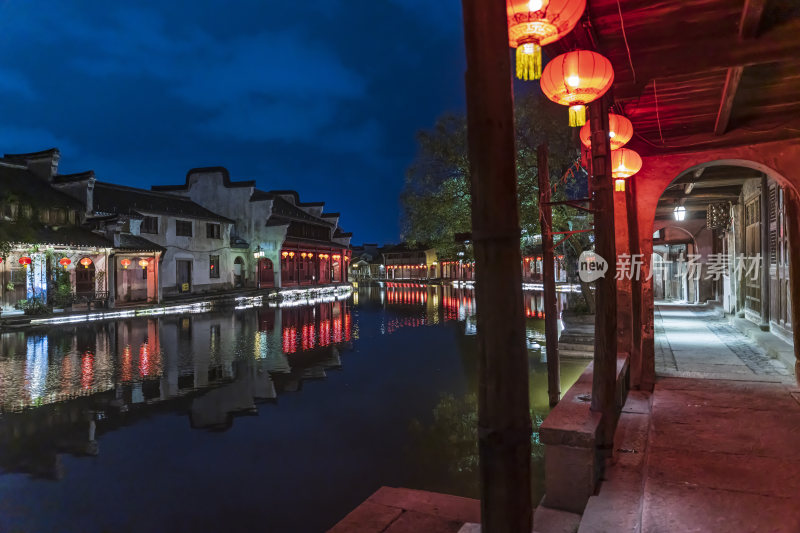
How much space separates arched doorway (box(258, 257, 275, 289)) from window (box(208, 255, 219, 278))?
4.29 metres

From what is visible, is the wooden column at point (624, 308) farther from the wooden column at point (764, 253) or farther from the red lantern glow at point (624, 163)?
the wooden column at point (764, 253)

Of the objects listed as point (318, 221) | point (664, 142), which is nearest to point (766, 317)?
point (664, 142)

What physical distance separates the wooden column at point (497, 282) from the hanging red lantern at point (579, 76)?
292 cm

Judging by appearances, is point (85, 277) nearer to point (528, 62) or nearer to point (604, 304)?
point (604, 304)

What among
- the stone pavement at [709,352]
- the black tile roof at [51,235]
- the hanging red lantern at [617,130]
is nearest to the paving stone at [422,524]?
the hanging red lantern at [617,130]

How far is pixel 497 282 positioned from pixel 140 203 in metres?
32.7

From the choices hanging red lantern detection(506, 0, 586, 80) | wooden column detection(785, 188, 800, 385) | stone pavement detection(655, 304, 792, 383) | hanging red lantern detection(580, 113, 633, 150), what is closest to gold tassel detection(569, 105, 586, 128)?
hanging red lantern detection(580, 113, 633, 150)

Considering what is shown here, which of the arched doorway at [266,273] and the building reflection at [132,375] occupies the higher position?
the arched doorway at [266,273]

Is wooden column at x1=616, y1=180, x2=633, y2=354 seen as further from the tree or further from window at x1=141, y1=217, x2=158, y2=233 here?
window at x1=141, y1=217, x2=158, y2=233

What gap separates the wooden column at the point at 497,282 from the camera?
1.81m

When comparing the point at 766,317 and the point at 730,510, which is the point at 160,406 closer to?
the point at 730,510

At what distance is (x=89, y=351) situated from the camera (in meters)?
12.9

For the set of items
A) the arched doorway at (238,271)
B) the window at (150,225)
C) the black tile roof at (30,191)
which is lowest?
the arched doorway at (238,271)

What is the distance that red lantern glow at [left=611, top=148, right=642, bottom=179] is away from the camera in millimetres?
6488
